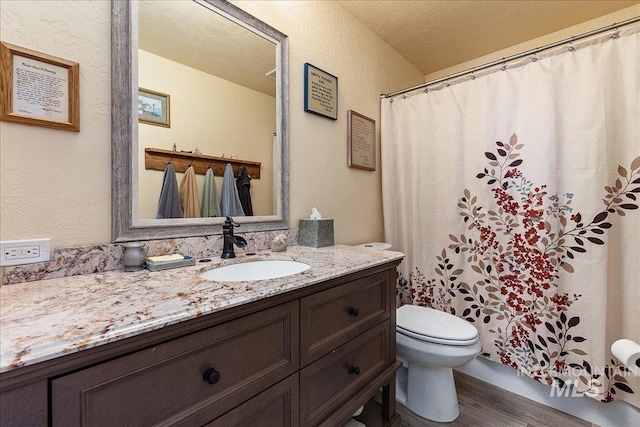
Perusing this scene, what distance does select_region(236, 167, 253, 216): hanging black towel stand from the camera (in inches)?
54.7

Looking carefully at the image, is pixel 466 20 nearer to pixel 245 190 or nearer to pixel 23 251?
pixel 245 190

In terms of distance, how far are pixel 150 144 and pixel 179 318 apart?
2.58ft

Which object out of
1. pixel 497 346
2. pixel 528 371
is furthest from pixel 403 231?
pixel 528 371

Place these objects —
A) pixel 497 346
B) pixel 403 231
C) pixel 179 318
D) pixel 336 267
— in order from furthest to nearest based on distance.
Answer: pixel 403 231 < pixel 497 346 < pixel 336 267 < pixel 179 318

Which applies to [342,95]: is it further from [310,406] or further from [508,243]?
[310,406]

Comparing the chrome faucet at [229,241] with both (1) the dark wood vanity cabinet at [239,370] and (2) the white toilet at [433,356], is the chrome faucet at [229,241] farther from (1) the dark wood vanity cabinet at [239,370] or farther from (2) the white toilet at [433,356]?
(2) the white toilet at [433,356]

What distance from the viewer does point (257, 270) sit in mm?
1229

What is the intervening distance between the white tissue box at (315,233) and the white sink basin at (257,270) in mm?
328

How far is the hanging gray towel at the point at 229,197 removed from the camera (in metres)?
1.32

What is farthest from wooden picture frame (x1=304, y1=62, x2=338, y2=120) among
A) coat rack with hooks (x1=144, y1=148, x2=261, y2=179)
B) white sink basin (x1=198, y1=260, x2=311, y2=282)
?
white sink basin (x1=198, y1=260, x2=311, y2=282)

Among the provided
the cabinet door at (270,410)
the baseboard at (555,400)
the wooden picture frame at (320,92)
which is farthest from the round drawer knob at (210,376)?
the baseboard at (555,400)

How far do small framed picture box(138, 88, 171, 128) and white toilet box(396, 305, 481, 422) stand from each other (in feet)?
5.04

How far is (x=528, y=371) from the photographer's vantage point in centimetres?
159

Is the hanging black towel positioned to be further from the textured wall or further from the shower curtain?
the shower curtain
